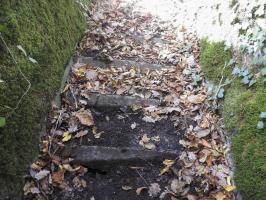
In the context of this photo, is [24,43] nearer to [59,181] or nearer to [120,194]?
[59,181]

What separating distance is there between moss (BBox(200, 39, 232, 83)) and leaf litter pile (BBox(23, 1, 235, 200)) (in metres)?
0.16

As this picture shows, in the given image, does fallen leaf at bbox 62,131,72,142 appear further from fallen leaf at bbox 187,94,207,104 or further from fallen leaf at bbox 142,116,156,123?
fallen leaf at bbox 187,94,207,104

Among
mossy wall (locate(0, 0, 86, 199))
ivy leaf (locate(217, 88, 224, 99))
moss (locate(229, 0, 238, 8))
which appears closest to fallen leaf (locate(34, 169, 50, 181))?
mossy wall (locate(0, 0, 86, 199))

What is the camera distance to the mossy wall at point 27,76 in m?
2.92

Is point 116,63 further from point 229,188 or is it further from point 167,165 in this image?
point 229,188

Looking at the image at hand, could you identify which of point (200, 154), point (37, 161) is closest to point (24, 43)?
point (37, 161)

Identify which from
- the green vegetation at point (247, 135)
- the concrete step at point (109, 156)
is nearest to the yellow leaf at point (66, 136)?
the concrete step at point (109, 156)

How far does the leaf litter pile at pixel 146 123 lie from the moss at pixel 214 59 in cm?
16

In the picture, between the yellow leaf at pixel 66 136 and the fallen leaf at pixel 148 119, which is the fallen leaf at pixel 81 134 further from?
the fallen leaf at pixel 148 119

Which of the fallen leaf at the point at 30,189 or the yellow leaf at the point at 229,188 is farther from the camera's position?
the yellow leaf at the point at 229,188

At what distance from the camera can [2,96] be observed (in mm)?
2939

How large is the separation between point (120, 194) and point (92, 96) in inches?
59.1

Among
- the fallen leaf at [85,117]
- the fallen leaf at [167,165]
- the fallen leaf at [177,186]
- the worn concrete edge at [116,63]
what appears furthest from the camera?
the worn concrete edge at [116,63]

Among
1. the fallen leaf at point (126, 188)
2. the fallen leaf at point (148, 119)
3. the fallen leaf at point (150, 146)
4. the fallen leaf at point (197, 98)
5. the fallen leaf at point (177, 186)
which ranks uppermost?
the fallen leaf at point (197, 98)
